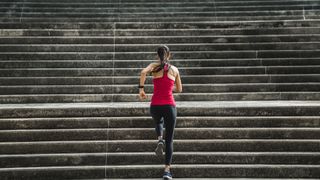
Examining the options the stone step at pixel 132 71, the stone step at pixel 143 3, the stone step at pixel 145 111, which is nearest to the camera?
the stone step at pixel 145 111

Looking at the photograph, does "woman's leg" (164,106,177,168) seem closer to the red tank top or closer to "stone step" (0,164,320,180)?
the red tank top

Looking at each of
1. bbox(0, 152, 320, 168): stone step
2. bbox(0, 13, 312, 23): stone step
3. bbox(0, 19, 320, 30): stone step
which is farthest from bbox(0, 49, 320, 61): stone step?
bbox(0, 152, 320, 168): stone step

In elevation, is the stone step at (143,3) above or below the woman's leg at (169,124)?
above

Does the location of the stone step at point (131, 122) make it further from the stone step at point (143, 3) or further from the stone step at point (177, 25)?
the stone step at point (143, 3)

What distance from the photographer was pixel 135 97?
7.98 meters

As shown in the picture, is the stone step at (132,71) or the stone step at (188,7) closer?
the stone step at (132,71)

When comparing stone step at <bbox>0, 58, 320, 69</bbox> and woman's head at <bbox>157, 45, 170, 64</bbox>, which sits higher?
woman's head at <bbox>157, 45, 170, 64</bbox>

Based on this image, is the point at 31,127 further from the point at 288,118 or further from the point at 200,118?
the point at 288,118

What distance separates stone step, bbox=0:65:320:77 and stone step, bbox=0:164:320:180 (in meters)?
3.01

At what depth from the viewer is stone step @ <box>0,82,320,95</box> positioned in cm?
816

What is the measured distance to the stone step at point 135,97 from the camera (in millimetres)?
7926

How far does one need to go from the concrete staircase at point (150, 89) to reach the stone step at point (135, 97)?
2 centimetres

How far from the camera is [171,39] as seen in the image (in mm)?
9516

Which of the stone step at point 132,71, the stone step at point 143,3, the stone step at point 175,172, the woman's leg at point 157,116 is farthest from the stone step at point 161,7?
the woman's leg at point 157,116
